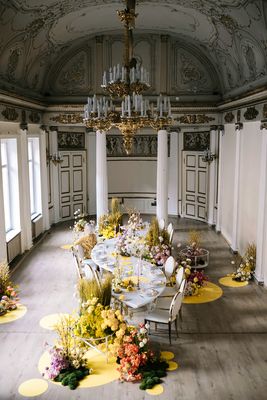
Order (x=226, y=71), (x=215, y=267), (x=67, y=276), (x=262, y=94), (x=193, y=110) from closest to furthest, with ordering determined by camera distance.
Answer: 1. (x=262, y=94)
2. (x=67, y=276)
3. (x=215, y=267)
4. (x=226, y=71)
5. (x=193, y=110)

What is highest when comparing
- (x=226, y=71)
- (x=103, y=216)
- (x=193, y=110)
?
(x=226, y=71)

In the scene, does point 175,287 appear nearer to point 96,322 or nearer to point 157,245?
point 157,245

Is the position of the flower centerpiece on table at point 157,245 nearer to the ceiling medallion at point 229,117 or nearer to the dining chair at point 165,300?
the dining chair at point 165,300

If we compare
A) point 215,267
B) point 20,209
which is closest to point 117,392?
point 215,267

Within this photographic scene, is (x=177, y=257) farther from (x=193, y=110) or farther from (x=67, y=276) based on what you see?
(x=193, y=110)

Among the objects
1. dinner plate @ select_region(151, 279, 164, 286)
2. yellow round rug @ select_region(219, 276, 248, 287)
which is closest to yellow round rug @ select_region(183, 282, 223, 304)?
yellow round rug @ select_region(219, 276, 248, 287)

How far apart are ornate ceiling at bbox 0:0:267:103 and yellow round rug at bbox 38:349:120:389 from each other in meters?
6.65

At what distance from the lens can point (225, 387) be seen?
6.09 m

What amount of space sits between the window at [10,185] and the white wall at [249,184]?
6.46 metres

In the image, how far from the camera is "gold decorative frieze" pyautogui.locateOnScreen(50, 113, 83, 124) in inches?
A: 582

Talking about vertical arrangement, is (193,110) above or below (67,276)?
above

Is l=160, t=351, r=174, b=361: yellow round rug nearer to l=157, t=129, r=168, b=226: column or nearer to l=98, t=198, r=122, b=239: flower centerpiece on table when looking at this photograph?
l=98, t=198, r=122, b=239: flower centerpiece on table

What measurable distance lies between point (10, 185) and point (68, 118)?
4.01 m

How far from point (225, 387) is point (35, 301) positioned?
183 inches
